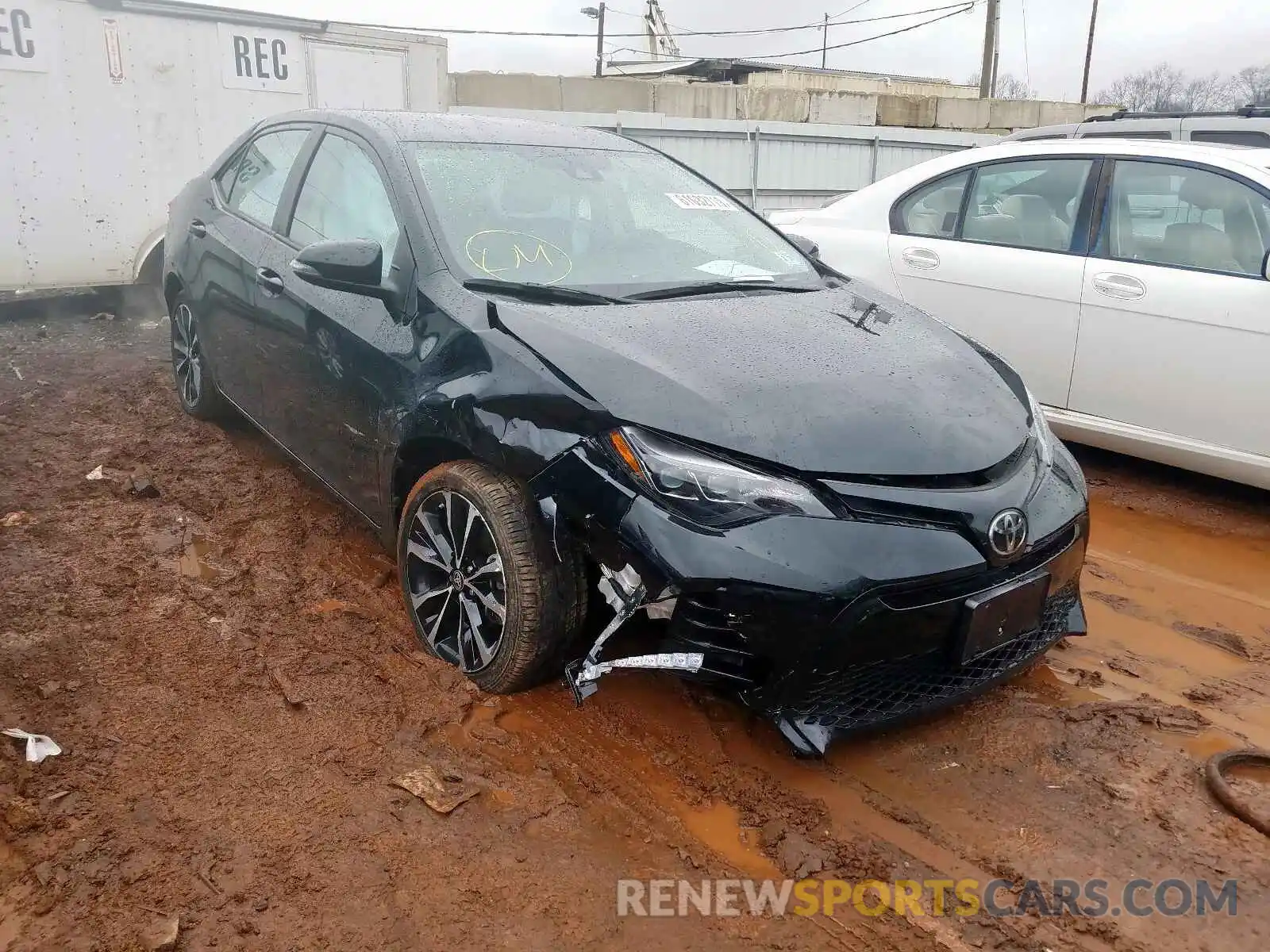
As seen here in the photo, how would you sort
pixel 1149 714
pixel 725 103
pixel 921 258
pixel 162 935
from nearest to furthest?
pixel 162 935, pixel 1149 714, pixel 921 258, pixel 725 103

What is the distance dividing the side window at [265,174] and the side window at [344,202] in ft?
0.90

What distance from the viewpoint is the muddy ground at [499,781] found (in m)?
2.08

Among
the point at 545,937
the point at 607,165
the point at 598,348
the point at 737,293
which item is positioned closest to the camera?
the point at 545,937

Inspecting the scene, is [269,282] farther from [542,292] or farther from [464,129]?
[542,292]

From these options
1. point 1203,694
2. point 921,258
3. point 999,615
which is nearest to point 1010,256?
point 921,258

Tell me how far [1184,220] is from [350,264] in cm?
371

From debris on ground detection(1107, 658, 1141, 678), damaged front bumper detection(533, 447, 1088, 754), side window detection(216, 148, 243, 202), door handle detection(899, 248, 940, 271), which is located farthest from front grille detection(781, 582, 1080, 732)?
side window detection(216, 148, 243, 202)

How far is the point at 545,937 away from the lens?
2.04 m

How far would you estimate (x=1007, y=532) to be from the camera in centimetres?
246

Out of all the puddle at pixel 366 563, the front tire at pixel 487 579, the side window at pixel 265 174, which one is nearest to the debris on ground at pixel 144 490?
the puddle at pixel 366 563

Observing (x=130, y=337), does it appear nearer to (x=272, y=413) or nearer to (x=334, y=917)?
(x=272, y=413)

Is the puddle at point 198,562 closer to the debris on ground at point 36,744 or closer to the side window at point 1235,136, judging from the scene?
the debris on ground at point 36,744

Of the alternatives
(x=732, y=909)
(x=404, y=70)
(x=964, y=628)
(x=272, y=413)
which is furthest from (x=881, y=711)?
(x=404, y=70)

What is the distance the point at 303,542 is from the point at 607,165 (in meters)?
1.95
